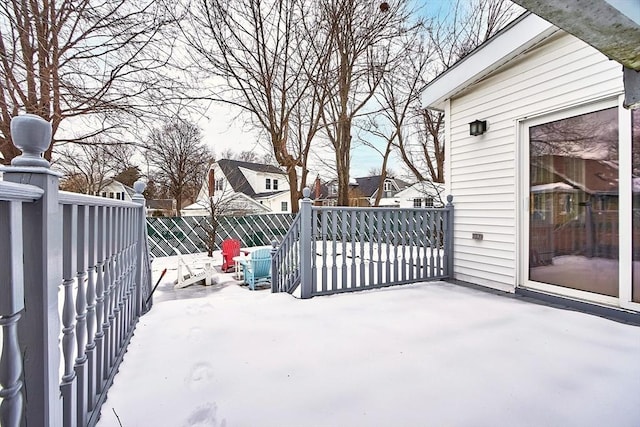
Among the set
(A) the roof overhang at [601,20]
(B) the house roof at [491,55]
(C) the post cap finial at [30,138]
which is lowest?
(C) the post cap finial at [30,138]

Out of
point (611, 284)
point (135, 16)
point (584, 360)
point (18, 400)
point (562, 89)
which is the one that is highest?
point (135, 16)

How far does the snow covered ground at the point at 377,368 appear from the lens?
151 centimetres

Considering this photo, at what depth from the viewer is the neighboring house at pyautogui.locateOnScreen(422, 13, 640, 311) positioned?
2.90 m

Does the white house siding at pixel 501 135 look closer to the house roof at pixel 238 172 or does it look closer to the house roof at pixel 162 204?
the house roof at pixel 238 172

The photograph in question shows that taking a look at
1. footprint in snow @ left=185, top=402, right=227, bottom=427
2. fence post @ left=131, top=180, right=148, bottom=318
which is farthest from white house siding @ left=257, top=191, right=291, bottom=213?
footprint in snow @ left=185, top=402, right=227, bottom=427

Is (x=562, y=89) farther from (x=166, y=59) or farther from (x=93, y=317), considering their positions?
(x=166, y=59)

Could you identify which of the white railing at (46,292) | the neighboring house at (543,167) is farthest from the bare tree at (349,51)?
the white railing at (46,292)

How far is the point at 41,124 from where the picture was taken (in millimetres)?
978

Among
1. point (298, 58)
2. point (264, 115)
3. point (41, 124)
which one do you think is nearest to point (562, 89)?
point (41, 124)

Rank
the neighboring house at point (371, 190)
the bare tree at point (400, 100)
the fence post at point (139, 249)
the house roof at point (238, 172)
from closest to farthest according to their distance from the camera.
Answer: the fence post at point (139, 249)
the bare tree at point (400, 100)
the house roof at point (238, 172)
the neighboring house at point (371, 190)

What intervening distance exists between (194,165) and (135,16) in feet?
43.5

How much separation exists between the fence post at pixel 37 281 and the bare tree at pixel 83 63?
4.68 m

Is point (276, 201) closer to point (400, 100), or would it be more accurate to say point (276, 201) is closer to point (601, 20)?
point (400, 100)

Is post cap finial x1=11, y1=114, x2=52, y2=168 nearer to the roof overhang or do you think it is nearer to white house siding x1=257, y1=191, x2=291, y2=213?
the roof overhang
